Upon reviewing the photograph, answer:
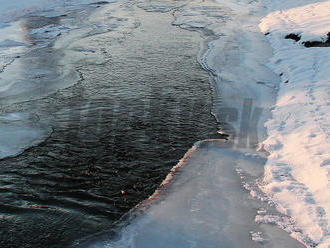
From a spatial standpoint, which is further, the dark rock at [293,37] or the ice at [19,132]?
the dark rock at [293,37]

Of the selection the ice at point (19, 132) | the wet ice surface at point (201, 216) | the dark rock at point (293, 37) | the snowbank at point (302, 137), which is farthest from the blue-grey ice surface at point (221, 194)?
the dark rock at point (293, 37)

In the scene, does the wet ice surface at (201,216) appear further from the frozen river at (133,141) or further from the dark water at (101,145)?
the dark water at (101,145)

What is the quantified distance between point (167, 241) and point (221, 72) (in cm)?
692

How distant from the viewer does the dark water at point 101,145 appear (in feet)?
13.8

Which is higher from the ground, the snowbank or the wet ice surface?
the snowbank

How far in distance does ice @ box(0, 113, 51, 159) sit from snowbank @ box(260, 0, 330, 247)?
3.70 metres

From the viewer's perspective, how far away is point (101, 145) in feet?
19.3

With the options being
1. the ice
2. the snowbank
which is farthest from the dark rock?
the ice

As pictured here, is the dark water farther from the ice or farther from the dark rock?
the dark rock

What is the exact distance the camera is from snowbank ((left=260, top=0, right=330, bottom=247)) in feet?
14.3

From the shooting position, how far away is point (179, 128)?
6.63 metres

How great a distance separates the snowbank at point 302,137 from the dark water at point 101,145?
1.35 m

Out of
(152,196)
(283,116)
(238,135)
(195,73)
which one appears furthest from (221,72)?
(152,196)

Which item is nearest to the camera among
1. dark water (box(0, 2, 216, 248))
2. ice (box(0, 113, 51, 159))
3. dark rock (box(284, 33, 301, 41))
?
dark water (box(0, 2, 216, 248))
